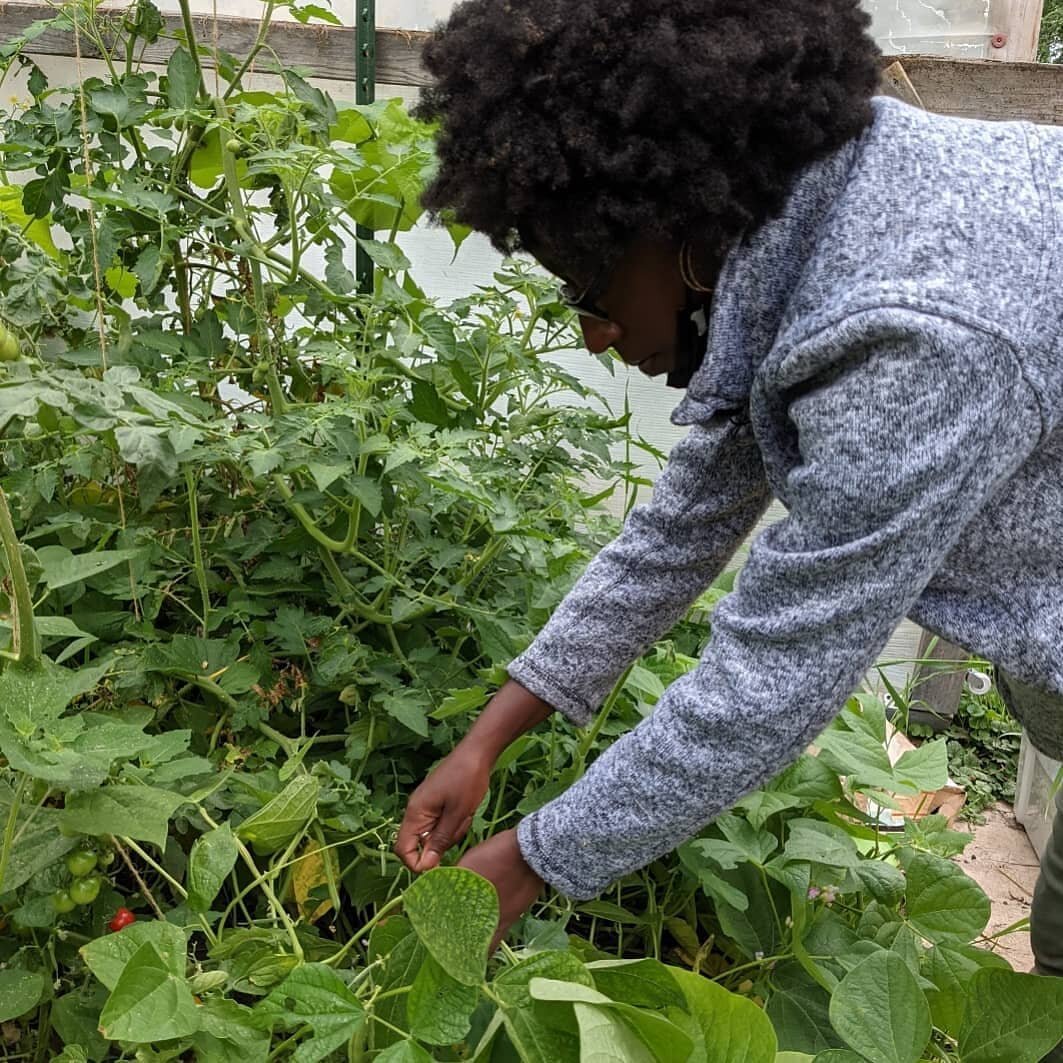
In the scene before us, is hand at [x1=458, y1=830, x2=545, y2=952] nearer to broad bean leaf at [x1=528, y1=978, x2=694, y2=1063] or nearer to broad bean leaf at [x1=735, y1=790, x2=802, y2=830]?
broad bean leaf at [x1=528, y1=978, x2=694, y2=1063]

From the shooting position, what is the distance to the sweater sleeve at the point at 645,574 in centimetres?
111

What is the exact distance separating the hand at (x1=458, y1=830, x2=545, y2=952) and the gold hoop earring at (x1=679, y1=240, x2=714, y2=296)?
0.46 m

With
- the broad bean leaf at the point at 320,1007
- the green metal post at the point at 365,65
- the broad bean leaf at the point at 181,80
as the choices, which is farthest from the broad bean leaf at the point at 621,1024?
the green metal post at the point at 365,65

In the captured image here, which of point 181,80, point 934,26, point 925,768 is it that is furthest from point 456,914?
point 934,26

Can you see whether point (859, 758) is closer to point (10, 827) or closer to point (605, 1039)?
point (605, 1039)

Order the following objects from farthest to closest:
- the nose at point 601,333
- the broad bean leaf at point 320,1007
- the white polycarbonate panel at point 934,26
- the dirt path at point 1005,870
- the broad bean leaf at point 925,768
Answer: the white polycarbonate panel at point 934,26 < the dirt path at point 1005,870 < the broad bean leaf at point 925,768 < the nose at point 601,333 < the broad bean leaf at point 320,1007

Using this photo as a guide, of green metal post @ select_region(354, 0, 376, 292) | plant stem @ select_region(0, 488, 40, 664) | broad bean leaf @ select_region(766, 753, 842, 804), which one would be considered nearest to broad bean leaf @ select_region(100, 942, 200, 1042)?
plant stem @ select_region(0, 488, 40, 664)

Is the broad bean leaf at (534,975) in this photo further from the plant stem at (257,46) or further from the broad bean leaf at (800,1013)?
the plant stem at (257,46)

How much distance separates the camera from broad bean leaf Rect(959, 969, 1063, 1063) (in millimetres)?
889

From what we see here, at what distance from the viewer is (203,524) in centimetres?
146

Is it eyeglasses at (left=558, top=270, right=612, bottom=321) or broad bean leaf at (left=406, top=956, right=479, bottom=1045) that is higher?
eyeglasses at (left=558, top=270, right=612, bottom=321)

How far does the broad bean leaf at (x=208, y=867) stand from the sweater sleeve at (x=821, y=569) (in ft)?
0.82

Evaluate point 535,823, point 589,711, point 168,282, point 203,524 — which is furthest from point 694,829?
point 168,282

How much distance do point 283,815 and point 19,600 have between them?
12.4 inches
